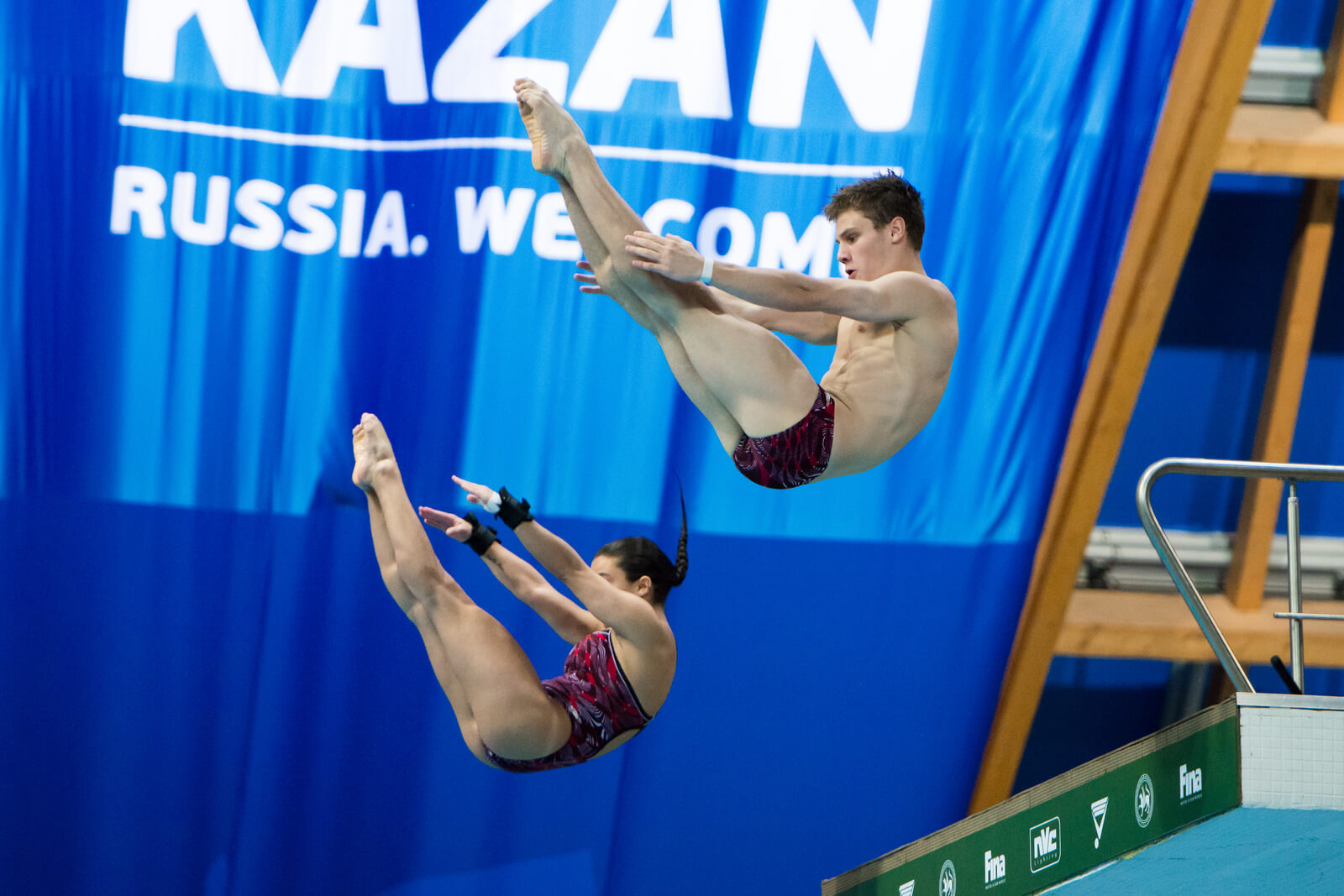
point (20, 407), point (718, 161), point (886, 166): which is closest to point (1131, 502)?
point (886, 166)

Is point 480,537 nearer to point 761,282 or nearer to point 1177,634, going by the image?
point 761,282

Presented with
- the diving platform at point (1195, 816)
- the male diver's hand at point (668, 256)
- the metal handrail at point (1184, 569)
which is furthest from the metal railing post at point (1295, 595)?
the male diver's hand at point (668, 256)

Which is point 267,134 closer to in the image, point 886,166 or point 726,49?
point 726,49

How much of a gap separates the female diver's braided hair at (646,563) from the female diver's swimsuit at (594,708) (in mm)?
202

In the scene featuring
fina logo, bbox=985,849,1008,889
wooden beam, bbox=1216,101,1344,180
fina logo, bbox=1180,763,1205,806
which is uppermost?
wooden beam, bbox=1216,101,1344,180

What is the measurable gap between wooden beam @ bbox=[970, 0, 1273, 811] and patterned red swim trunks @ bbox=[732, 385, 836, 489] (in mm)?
2063

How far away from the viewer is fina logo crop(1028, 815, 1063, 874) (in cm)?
303

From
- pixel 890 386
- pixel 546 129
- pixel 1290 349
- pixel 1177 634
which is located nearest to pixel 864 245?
pixel 890 386

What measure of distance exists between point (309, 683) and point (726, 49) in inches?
122

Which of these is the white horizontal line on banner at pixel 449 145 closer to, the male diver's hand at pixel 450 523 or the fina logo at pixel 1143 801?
the male diver's hand at pixel 450 523

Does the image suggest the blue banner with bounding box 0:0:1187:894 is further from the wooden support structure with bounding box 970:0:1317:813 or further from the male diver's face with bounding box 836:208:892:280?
the male diver's face with bounding box 836:208:892:280

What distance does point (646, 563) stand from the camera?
12.3ft

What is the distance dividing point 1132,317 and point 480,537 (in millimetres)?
2776

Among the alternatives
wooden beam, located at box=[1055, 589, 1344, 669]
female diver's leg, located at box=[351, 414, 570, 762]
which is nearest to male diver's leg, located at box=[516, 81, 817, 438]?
female diver's leg, located at box=[351, 414, 570, 762]
